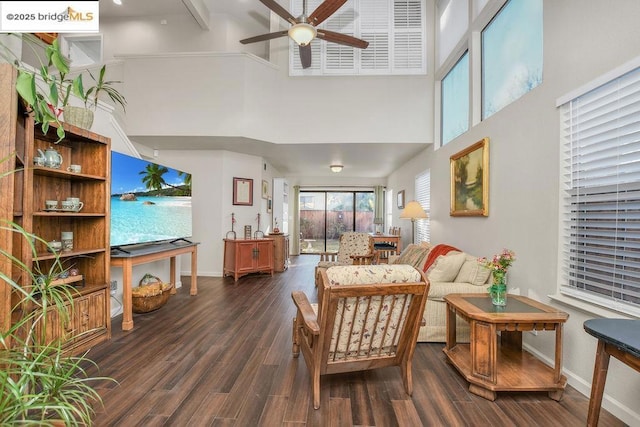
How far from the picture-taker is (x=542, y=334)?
225 cm

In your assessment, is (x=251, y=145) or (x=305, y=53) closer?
(x=305, y=53)

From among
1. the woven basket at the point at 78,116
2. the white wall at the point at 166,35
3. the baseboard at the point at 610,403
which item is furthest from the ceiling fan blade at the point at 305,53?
the baseboard at the point at 610,403

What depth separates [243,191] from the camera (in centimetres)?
569

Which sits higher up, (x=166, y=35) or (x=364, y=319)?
(x=166, y=35)

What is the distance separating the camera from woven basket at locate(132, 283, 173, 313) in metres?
3.28

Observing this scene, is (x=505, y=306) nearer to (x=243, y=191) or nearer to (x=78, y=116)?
(x=78, y=116)

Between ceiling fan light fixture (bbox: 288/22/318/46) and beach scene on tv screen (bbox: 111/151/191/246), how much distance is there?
2206 millimetres

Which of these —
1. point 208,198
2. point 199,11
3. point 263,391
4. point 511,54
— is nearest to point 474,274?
point 263,391

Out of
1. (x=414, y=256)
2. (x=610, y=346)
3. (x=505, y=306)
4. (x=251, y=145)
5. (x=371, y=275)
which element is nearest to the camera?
(x=610, y=346)

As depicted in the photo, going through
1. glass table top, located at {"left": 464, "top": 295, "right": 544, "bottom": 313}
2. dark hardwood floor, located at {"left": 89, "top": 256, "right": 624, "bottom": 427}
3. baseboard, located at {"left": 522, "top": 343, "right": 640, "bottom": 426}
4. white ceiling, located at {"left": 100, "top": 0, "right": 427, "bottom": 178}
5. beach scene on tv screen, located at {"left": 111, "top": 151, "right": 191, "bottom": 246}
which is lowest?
dark hardwood floor, located at {"left": 89, "top": 256, "right": 624, "bottom": 427}

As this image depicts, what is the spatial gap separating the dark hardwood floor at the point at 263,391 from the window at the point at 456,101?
114 inches

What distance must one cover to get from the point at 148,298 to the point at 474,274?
3500 mm

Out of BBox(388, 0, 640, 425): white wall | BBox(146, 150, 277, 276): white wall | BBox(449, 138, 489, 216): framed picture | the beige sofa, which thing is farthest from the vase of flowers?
BBox(146, 150, 277, 276): white wall

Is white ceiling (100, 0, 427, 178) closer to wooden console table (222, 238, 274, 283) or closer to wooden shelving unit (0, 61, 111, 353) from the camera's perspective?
wooden console table (222, 238, 274, 283)
